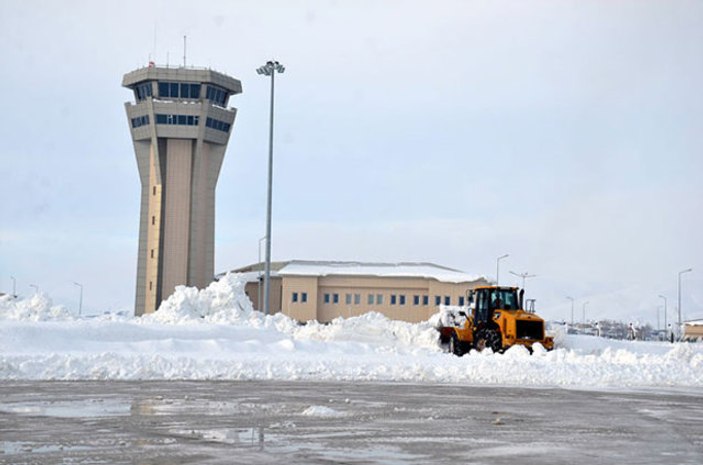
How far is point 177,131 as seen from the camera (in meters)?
81.8

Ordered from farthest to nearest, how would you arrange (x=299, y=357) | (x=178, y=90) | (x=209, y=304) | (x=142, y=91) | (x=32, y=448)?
(x=142, y=91) < (x=178, y=90) < (x=209, y=304) < (x=299, y=357) < (x=32, y=448)

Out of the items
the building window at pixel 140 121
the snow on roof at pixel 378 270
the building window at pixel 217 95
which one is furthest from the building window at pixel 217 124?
the snow on roof at pixel 378 270

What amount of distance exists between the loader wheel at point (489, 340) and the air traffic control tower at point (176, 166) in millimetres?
51641

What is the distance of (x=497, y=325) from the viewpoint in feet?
116

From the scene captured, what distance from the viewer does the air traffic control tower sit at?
8162cm

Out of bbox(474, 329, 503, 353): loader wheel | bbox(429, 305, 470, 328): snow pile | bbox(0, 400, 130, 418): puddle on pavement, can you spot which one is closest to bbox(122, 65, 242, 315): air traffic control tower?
bbox(429, 305, 470, 328): snow pile

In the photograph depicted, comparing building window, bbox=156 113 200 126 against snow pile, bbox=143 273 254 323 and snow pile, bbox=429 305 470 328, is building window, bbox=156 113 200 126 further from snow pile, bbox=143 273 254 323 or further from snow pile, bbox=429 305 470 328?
snow pile, bbox=429 305 470 328

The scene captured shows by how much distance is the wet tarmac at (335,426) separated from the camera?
34.0 ft

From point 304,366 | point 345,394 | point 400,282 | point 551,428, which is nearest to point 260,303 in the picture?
point 400,282

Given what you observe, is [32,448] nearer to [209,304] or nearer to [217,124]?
[209,304]

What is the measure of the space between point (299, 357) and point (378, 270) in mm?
59847

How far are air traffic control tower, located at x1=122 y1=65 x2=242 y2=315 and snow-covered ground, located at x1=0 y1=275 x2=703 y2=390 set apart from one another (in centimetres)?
3577

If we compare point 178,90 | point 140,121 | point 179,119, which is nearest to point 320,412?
point 179,119

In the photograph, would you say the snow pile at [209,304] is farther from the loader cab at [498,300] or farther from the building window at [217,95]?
→ the building window at [217,95]
